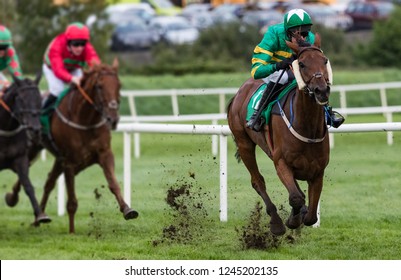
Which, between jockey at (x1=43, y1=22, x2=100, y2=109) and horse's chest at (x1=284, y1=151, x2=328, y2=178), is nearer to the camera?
horse's chest at (x1=284, y1=151, x2=328, y2=178)

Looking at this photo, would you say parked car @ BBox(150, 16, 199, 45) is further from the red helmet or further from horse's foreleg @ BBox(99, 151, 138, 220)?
horse's foreleg @ BBox(99, 151, 138, 220)

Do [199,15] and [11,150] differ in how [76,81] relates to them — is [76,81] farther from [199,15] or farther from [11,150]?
[199,15]

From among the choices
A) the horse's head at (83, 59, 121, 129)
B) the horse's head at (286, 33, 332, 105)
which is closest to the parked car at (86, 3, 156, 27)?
the horse's head at (83, 59, 121, 129)

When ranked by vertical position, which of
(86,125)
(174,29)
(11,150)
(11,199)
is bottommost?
(174,29)

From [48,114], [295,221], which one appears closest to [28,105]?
[48,114]

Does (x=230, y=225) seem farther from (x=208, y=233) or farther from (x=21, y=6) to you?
(x=21, y=6)

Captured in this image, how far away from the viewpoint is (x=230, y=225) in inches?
342

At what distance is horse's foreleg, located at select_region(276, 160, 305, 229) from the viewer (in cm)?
701

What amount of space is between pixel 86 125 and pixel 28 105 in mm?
565

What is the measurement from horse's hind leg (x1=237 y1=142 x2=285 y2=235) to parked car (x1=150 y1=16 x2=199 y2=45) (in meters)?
23.3

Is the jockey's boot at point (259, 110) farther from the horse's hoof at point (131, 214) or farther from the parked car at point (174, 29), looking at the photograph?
the parked car at point (174, 29)

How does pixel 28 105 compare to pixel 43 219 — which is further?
pixel 28 105

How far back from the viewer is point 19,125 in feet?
32.0
